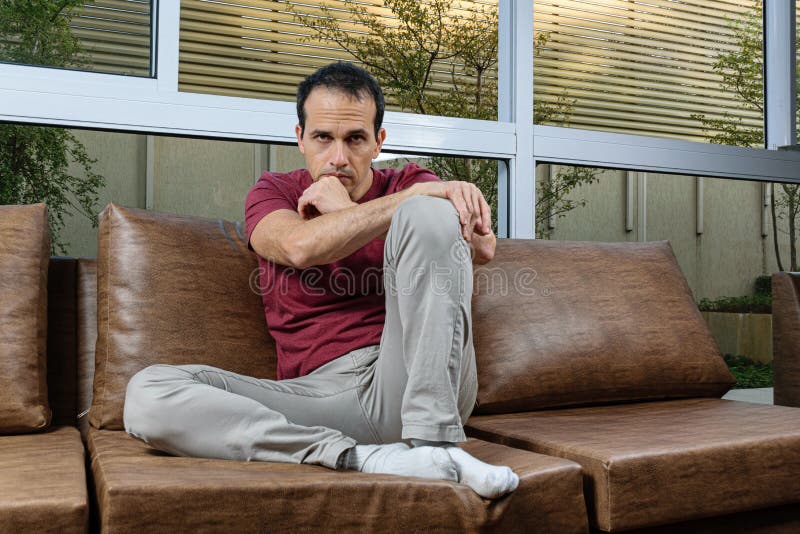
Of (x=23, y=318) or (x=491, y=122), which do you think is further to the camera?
(x=491, y=122)

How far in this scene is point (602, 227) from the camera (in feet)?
10.5

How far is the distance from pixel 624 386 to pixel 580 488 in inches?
30.6

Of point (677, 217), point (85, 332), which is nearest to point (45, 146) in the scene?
point (85, 332)

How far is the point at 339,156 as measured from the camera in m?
1.85

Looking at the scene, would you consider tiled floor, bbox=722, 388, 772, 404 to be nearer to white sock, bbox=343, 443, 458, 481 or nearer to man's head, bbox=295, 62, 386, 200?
man's head, bbox=295, 62, 386, 200

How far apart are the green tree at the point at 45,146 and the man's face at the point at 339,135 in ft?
2.85

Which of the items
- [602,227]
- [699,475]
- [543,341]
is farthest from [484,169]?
[699,475]

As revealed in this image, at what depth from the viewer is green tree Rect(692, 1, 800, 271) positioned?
356cm

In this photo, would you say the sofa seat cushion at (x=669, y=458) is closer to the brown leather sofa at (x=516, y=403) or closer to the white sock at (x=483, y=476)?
the brown leather sofa at (x=516, y=403)

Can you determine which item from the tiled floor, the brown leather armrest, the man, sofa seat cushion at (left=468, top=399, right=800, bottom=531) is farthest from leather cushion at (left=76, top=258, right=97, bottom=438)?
the tiled floor

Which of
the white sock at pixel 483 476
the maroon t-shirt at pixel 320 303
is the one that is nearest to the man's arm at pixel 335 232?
the maroon t-shirt at pixel 320 303

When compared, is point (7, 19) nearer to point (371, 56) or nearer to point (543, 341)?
point (371, 56)

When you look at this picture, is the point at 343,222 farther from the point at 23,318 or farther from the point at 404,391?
the point at 23,318

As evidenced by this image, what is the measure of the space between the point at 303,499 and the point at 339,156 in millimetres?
884
